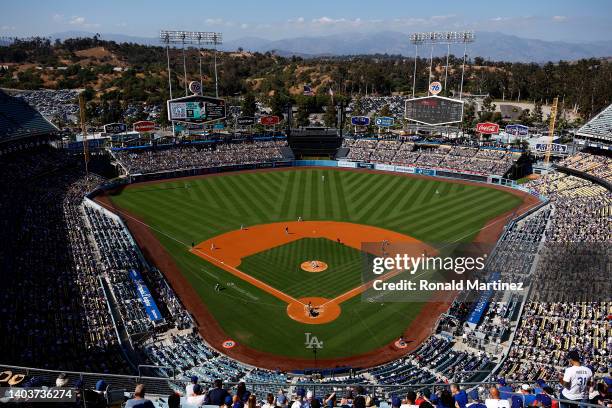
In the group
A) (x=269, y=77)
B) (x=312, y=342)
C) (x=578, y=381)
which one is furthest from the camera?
(x=269, y=77)

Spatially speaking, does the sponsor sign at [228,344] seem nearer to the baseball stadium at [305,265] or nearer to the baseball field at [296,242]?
the baseball field at [296,242]

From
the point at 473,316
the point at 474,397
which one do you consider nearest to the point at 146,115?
the point at 473,316


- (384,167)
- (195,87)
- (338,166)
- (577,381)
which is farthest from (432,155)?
(577,381)

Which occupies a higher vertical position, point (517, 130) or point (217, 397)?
point (517, 130)

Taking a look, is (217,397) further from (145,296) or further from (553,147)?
(553,147)

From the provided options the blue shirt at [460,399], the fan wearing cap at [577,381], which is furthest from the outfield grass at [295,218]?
the fan wearing cap at [577,381]

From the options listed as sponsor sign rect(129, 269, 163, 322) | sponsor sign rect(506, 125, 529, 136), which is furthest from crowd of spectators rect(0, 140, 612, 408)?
→ sponsor sign rect(506, 125, 529, 136)
